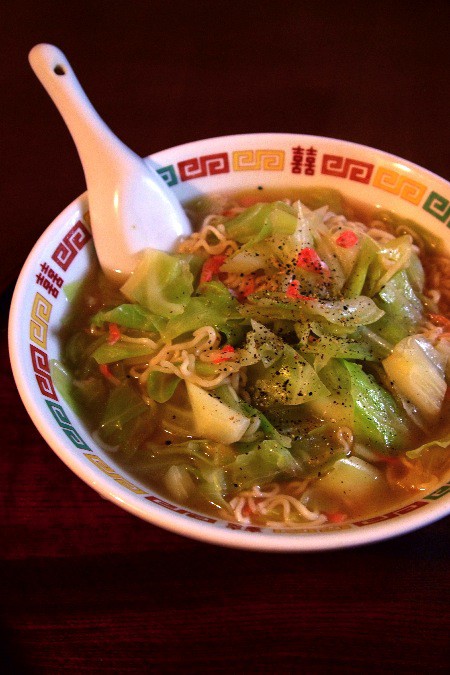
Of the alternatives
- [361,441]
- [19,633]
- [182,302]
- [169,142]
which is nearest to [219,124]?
[169,142]

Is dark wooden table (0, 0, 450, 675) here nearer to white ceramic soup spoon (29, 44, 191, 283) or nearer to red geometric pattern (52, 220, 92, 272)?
red geometric pattern (52, 220, 92, 272)

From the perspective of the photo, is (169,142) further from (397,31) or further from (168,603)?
(168,603)

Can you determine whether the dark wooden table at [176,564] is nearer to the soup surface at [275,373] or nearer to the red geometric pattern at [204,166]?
the soup surface at [275,373]

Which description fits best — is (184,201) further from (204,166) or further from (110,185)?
(110,185)

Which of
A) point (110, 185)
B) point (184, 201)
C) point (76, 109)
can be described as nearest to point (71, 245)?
point (110, 185)

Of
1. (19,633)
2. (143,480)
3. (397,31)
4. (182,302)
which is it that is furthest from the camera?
(397,31)

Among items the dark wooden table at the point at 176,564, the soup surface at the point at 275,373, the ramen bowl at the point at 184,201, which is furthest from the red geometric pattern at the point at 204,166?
the dark wooden table at the point at 176,564
